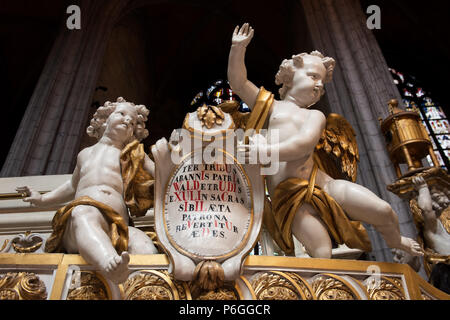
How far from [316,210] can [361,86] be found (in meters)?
4.56

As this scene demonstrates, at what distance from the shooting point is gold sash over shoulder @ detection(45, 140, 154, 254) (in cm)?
184

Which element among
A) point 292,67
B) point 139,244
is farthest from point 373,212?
point 139,244

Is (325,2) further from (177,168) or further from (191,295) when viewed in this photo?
(191,295)

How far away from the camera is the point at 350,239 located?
6.48 ft

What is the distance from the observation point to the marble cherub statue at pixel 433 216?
2.84 m

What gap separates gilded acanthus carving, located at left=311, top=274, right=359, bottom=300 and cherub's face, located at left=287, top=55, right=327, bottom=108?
3.44ft

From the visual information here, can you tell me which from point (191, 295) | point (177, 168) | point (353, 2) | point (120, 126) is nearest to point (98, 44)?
point (353, 2)

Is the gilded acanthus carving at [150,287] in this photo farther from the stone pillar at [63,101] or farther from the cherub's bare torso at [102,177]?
the stone pillar at [63,101]

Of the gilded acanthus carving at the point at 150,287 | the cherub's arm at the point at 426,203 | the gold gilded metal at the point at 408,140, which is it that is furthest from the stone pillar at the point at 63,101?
the cherub's arm at the point at 426,203

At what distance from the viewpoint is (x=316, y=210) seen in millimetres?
2010

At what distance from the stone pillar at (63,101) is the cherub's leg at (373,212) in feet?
15.0

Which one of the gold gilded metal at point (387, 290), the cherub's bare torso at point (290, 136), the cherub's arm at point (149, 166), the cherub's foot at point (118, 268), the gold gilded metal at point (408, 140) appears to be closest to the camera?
the cherub's foot at point (118, 268)

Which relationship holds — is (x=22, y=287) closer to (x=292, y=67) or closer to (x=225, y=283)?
(x=225, y=283)
